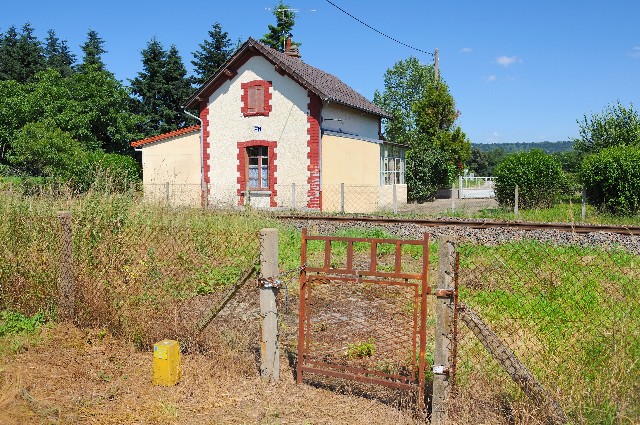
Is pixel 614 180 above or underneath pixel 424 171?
underneath


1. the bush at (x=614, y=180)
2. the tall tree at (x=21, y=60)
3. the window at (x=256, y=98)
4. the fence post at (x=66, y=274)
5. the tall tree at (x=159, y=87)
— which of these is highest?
the tall tree at (x=21, y=60)

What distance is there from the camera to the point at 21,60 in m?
54.1

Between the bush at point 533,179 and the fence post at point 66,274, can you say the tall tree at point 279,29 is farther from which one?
the fence post at point 66,274

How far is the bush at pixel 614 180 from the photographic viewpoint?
50.0 feet

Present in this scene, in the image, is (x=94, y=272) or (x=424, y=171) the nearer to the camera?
(x=94, y=272)

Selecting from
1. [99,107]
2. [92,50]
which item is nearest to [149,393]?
[99,107]

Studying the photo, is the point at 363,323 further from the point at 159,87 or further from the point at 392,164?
the point at 159,87

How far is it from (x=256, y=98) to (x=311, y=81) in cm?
237

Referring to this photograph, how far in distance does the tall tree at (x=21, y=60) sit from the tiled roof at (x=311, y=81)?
38.6 meters

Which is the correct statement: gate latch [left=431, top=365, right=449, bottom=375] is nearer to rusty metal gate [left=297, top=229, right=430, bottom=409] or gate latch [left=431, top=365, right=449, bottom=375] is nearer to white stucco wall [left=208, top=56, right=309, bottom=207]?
rusty metal gate [left=297, top=229, right=430, bottom=409]

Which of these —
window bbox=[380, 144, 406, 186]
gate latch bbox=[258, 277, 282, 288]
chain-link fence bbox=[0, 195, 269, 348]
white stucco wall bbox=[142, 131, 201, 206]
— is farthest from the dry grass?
window bbox=[380, 144, 406, 186]

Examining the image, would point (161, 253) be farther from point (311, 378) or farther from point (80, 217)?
point (311, 378)

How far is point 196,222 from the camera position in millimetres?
10164

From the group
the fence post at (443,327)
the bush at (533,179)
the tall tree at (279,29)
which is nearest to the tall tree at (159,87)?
the tall tree at (279,29)
